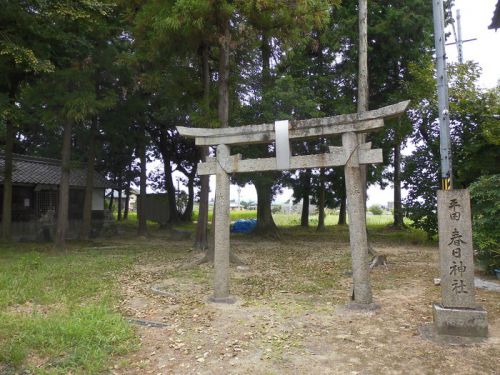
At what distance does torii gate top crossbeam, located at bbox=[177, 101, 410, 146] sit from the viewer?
689cm

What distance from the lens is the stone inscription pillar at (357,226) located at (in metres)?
7.05

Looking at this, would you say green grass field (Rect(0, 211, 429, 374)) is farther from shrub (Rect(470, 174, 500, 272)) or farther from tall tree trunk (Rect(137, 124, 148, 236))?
tall tree trunk (Rect(137, 124, 148, 236))

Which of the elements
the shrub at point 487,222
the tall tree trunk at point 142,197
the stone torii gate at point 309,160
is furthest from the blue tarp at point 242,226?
the stone torii gate at point 309,160

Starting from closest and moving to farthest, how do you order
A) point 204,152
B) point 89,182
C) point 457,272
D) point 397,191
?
point 457,272
point 204,152
point 89,182
point 397,191

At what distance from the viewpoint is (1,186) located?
64.8ft

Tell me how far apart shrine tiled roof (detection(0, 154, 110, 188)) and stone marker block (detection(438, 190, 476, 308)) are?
17306 mm

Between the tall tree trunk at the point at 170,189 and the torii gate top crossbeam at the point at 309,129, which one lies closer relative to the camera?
the torii gate top crossbeam at the point at 309,129

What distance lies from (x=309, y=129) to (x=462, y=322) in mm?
3874

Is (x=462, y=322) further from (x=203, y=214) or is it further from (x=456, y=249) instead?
(x=203, y=214)

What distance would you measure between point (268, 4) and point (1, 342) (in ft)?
31.3

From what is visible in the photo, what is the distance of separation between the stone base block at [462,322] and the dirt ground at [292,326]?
7.4 inches

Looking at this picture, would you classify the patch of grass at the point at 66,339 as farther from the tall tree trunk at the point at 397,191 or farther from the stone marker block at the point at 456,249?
the tall tree trunk at the point at 397,191

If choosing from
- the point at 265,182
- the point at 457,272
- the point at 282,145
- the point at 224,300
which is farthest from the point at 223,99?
the point at 457,272

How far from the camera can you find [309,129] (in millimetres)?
7418
